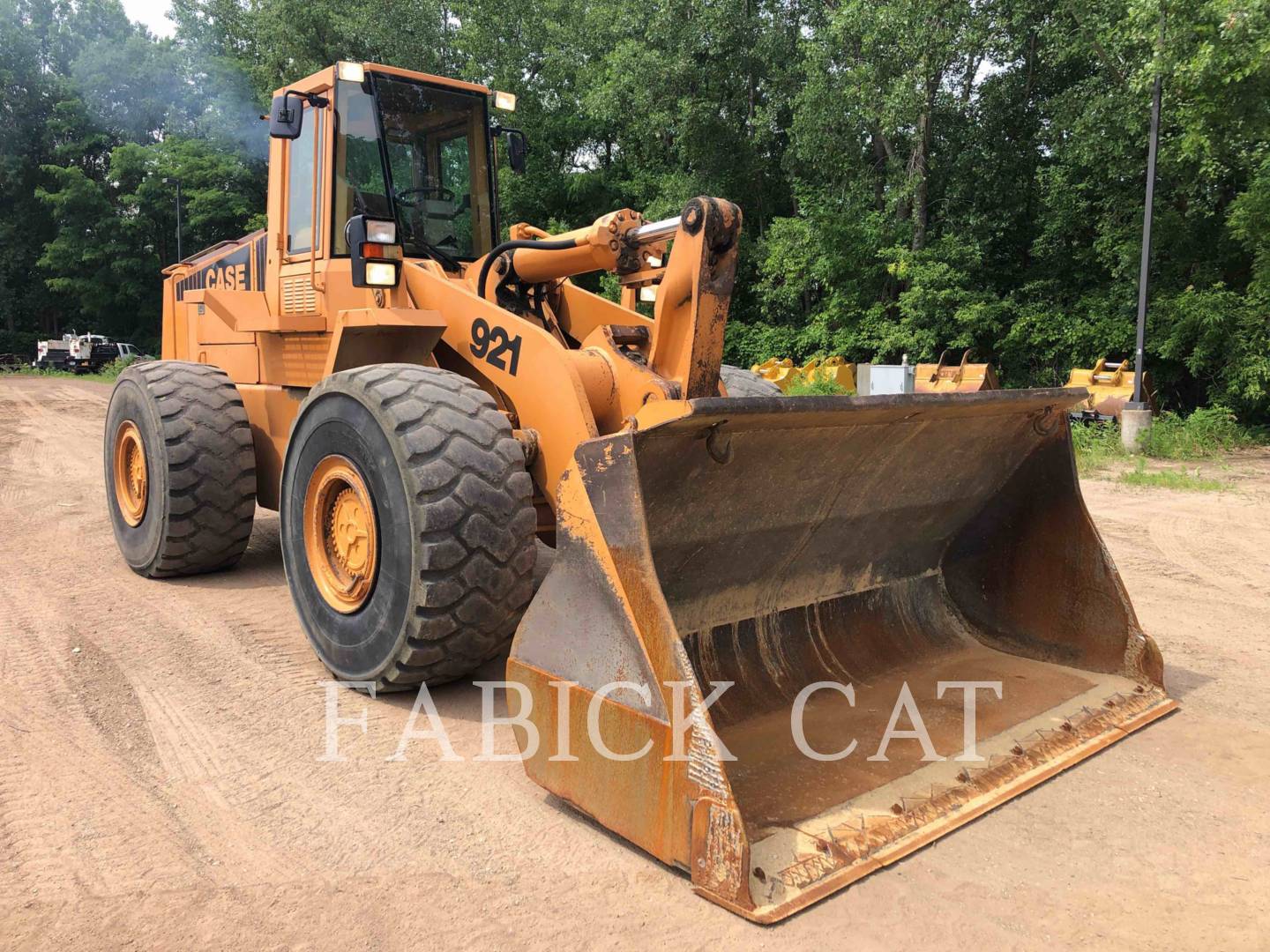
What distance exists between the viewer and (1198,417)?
47.3 feet

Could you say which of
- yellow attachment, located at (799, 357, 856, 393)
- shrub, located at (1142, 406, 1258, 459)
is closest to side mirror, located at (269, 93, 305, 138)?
shrub, located at (1142, 406, 1258, 459)

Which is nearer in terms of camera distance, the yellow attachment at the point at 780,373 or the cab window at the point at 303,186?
the cab window at the point at 303,186

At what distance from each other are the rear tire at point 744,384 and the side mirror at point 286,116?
2797mm

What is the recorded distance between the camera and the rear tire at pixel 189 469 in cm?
553

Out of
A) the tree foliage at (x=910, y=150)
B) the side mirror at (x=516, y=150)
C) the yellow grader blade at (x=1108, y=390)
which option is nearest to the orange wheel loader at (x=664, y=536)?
the side mirror at (x=516, y=150)

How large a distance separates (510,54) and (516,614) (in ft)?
88.6

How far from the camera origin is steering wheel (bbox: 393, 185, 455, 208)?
5199 mm

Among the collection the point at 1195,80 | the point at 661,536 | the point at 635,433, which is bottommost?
the point at 661,536

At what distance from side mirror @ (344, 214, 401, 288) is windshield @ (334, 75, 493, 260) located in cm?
40

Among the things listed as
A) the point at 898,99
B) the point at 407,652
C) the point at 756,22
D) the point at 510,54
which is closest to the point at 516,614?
the point at 407,652

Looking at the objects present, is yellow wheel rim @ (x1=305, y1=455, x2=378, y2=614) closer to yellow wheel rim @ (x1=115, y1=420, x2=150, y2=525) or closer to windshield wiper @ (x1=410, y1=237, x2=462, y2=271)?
windshield wiper @ (x1=410, y1=237, x2=462, y2=271)

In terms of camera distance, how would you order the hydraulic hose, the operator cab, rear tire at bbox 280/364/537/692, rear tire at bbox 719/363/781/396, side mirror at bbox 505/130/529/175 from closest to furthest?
rear tire at bbox 280/364/537/692 → the hydraulic hose → the operator cab → side mirror at bbox 505/130/529/175 → rear tire at bbox 719/363/781/396

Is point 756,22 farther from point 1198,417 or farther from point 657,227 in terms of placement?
point 657,227

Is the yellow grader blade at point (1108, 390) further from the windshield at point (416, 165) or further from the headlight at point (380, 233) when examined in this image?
the headlight at point (380, 233)
